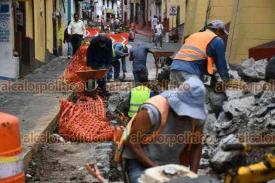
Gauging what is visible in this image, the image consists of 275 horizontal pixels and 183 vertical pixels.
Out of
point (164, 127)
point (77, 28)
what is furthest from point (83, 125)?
point (77, 28)

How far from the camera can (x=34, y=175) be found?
6961 mm

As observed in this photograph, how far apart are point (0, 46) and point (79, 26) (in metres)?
7.56

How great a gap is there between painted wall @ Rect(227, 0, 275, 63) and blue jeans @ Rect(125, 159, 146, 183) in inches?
451

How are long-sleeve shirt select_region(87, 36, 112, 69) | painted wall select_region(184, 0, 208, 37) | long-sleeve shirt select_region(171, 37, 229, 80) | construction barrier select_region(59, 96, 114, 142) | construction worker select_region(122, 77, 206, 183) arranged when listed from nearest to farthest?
construction worker select_region(122, 77, 206, 183)
long-sleeve shirt select_region(171, 37, 229, 80)
construction barrier select_region(59, 96, 114, 142)
long-sleeve shirt select_region(87, 36, 112, 69)
painted wall select_region(184, 0, 208, 37)

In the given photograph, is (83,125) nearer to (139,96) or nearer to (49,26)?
(139,96)

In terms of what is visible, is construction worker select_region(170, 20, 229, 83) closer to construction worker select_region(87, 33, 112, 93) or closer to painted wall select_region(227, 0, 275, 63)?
construction worker select_region(87, 33, 112, 93)

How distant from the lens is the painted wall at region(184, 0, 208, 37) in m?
20.8

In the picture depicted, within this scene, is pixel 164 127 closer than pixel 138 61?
Yes

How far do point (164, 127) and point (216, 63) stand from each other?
376cm

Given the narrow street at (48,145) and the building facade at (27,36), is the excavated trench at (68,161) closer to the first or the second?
the narrow street at (48,145)

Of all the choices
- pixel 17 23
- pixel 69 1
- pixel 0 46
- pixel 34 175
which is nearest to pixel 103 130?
pixel 34 175

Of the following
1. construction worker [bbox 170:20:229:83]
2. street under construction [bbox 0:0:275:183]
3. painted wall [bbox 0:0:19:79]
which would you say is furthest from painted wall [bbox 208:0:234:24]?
construction worker [bbox 170:20:229:83]

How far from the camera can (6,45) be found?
1453 centimetres

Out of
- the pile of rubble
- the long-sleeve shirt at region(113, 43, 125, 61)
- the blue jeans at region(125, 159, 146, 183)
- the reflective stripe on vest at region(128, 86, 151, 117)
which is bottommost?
the long-sleeve shirt at region(113, 43, 125, 61)
